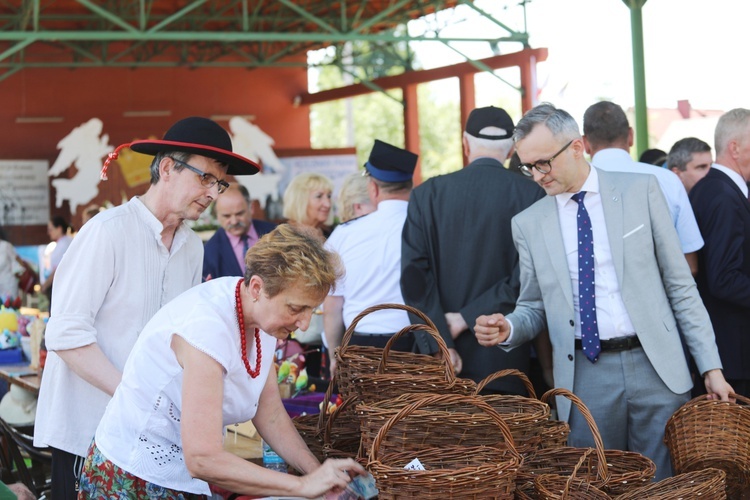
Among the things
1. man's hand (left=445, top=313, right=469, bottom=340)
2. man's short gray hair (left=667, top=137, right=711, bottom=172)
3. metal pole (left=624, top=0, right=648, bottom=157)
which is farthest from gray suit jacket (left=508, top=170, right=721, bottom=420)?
metal pole (left=624, top=0, right=648, bottom=157)

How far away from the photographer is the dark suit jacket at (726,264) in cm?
365

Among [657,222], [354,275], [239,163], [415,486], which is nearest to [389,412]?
[415,486]

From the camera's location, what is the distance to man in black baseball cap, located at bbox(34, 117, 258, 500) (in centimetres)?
250

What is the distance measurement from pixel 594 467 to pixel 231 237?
11.3ft

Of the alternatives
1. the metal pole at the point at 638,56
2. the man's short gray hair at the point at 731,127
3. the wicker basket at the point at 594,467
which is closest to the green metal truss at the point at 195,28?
the metal pole at the point at 638,56

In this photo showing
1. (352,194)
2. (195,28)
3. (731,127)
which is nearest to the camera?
(731,127)

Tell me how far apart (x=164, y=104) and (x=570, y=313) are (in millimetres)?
14750

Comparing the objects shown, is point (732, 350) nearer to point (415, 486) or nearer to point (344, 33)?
point (415, 486)

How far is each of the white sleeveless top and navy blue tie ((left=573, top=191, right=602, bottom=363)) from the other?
120 cm

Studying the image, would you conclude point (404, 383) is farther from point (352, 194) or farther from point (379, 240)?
point (352, 194)

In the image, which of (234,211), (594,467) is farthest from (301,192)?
(594,467)

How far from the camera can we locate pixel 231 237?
18.1 ft

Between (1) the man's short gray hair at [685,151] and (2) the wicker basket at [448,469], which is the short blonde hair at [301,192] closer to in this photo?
(1) the man's short gray hair at [685,151]

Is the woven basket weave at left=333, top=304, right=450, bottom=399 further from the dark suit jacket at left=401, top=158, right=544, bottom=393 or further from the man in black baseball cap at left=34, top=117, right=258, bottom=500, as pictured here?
the dark suit jacket at left=401, top=158, right=544, bottom=393
